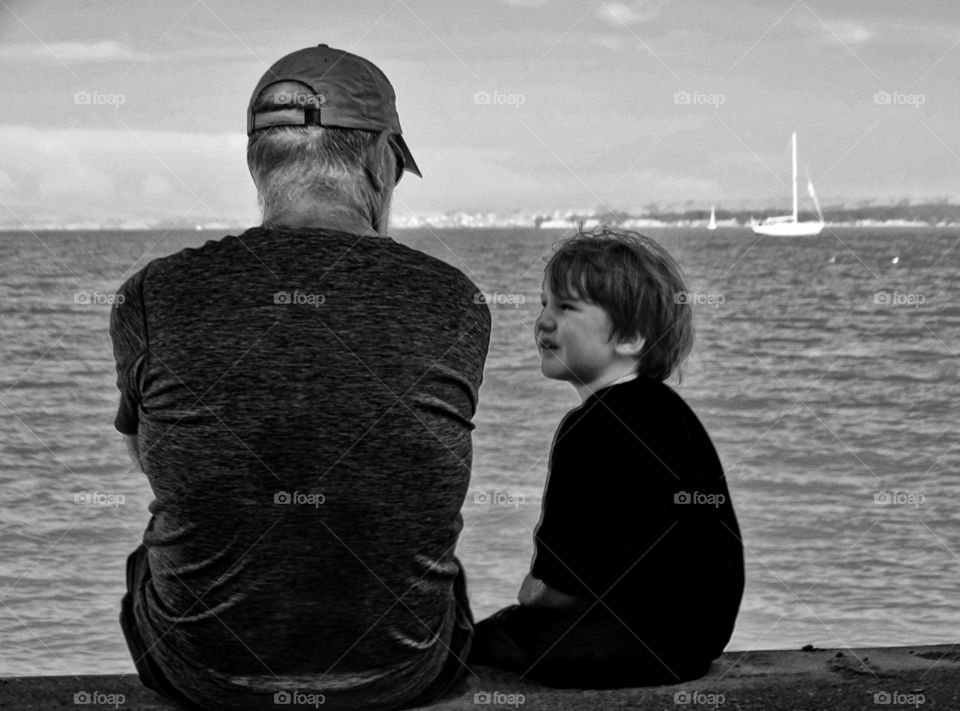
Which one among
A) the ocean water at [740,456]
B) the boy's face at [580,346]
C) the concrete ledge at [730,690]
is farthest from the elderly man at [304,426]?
the ocean water at [740,456]

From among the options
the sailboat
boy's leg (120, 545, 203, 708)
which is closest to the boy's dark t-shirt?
boy's leg (120, 545, 203, 708)

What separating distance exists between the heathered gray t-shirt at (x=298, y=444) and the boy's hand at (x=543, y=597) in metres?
0.22

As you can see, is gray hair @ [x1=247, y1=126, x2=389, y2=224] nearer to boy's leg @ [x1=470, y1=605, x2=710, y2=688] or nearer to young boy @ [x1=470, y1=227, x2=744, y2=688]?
young boy @ [x1=470, y1=227, x2=744, y2=688]

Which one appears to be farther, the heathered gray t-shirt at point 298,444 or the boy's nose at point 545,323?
the boy's nose at point 545,323

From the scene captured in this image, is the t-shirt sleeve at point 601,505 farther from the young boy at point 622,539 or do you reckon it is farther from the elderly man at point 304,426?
the elderly man at point 304,426

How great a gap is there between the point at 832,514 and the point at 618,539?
9906 millimetres

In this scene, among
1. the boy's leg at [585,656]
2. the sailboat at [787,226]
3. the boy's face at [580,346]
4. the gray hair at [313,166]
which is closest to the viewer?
the gray hair at [313,166]

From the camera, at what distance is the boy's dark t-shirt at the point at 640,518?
212 centimetres

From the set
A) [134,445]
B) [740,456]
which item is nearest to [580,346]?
[134,445]

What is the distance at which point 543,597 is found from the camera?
2.17m

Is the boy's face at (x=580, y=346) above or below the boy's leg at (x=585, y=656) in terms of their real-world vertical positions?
above

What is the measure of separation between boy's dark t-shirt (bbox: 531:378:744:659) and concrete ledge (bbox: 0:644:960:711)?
0.10 meters

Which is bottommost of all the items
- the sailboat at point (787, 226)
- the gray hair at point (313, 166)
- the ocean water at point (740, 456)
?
the ocean water at point (740, 456)

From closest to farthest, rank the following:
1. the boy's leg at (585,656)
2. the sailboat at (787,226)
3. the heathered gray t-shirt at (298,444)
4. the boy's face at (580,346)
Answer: the heathered gray t-shirt at (298,444)
the boy's leg at (585,656)
the boy's face at (580,346)
the sailboat at (787,226)
